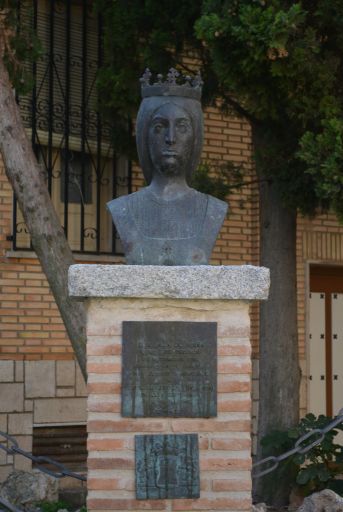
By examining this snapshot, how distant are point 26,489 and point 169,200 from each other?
Result: 339cm

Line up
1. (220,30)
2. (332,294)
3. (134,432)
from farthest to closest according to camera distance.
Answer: (332,294) → (220,30) → (134,432)

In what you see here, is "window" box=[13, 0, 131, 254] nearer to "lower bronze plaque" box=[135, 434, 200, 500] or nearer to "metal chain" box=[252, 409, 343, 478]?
"metal chain" box=[252, 409, 343, 478]

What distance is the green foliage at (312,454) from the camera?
844 cm

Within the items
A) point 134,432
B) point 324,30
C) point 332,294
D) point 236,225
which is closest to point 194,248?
point 134,432

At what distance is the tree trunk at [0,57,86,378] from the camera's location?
8.17 m

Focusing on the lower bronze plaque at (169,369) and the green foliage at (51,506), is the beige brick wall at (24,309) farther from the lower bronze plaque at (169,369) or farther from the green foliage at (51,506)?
the lower bronze plaque at (169,369)

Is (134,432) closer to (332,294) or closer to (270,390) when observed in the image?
(270,390)

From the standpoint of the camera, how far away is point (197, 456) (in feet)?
17.6

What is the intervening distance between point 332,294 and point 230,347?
7159 millimetres

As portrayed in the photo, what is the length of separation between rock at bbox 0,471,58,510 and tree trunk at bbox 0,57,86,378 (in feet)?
3.00

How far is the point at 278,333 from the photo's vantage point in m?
9.05

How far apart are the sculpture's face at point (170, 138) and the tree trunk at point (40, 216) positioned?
2671 mm

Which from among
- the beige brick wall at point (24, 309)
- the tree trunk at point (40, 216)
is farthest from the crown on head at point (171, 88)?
the beige brick wall at point (24, 309)

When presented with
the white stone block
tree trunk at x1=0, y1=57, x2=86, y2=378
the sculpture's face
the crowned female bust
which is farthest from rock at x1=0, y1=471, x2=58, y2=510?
the sculpture's face
